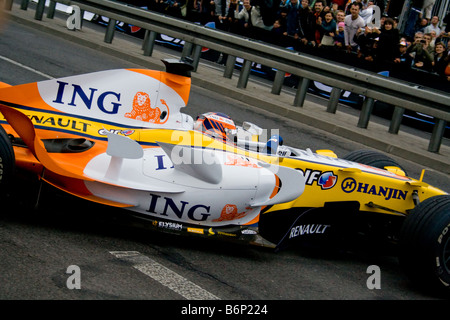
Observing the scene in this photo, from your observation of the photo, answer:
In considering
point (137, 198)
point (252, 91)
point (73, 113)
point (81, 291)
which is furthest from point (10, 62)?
point (81, 291)

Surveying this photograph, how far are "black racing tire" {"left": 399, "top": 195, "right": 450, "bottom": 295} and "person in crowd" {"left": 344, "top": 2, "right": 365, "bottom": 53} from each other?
35.9 ft

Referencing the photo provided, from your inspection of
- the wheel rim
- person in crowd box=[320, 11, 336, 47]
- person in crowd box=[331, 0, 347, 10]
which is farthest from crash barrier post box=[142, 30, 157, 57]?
the wheel rim

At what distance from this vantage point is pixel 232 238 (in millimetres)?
5410

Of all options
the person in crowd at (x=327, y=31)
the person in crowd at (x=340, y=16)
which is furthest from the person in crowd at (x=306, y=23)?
the person in crowd at (x=340, y=16)

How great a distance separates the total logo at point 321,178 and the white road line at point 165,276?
159 cm

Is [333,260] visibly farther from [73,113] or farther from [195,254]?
[73,113]

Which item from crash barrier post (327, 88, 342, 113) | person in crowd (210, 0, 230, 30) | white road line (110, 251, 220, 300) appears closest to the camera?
white road line (110, 251, 220, 300)

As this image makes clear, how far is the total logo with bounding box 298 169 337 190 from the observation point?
225 inches

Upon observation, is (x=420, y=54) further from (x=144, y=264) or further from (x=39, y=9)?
(x=144, y=264)

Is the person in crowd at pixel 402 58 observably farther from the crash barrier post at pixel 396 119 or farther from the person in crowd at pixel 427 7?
the crash barrier post at pixel 396 119

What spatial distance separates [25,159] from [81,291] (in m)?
1.39

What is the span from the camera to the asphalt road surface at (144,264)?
4301 millimetres

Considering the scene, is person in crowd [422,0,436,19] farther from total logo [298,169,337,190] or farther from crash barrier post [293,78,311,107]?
total logo [298,169,337,190]

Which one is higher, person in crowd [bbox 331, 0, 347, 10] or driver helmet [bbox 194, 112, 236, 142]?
person in crowd [bbox 331, 0, 347, 10]
